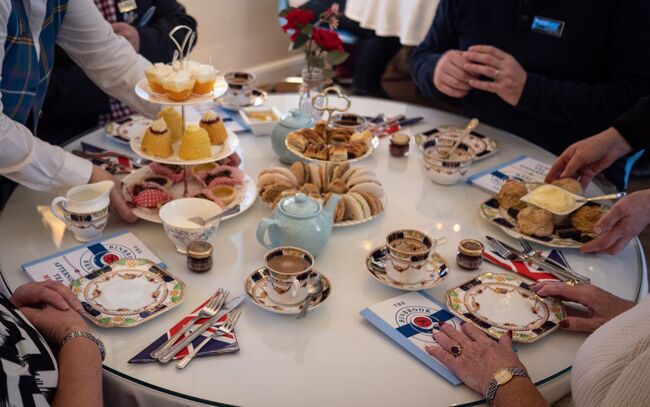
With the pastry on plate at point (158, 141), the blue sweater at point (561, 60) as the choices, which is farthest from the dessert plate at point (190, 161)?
the blue sweater at point (561, 60)

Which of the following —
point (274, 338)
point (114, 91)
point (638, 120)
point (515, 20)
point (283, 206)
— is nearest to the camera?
point (274, 338)

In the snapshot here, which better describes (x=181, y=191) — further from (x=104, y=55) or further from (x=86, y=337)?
(x=86, y=337)

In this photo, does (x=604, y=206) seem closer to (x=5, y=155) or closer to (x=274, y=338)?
(x=274, y=338)

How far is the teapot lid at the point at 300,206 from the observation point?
1512 millimetres

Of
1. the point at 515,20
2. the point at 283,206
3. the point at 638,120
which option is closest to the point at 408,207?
the point at 283,206

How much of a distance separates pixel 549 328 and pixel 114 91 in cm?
142

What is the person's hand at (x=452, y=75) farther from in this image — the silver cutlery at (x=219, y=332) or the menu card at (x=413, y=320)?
the silver cutlery at (x=219, y=332)

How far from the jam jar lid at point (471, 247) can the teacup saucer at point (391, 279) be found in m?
0.05

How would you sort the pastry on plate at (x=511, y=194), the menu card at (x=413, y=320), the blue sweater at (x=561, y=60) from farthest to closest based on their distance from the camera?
the blue sweater at (x=561, y=60) < the pastry on plate at (x=511, y=194) < the menu card at (x=413, y=320)

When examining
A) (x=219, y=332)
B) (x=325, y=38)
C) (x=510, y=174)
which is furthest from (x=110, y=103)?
(x=219, y=332)

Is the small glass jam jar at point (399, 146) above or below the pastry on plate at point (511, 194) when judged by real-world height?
below

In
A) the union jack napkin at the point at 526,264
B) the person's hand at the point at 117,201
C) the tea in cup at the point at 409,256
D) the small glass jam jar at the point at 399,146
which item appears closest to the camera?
the tea in cup at the point at 409,256

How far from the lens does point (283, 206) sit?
5.04ft

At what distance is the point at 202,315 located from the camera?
4.36 ft
